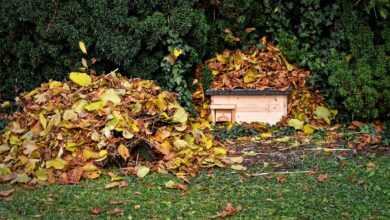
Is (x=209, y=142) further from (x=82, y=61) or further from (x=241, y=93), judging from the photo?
(x=82, y=61)

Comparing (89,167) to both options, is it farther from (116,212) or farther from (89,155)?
(116,212)

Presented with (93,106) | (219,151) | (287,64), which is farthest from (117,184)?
(287,64)

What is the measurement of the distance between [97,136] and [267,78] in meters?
2.74

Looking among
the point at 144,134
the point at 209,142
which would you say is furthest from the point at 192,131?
the point at 144,134

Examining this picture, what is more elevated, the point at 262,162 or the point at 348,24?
the point at 348,24

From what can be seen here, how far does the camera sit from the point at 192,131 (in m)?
6.51

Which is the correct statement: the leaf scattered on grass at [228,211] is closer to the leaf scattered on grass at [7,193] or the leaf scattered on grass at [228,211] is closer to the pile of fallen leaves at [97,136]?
the pile of fallen leaves at [97,136]

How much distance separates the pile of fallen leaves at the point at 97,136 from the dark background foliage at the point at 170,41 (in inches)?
36.7

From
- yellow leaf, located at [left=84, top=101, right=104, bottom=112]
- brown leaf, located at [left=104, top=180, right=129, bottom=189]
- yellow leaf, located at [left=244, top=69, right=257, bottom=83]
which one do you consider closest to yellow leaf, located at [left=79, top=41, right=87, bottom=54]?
yellow leaf, located at [left=84, top=101, right=104, bottom=112]

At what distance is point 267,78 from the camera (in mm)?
7918

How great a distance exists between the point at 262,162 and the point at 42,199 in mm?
2104

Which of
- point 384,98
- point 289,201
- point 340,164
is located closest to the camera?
point 289,201

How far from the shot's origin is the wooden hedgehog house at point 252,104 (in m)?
7.60

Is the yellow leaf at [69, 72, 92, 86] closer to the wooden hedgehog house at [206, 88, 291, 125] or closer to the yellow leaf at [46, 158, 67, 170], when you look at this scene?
the yellow leaf at [46, 158, 67, 170]
